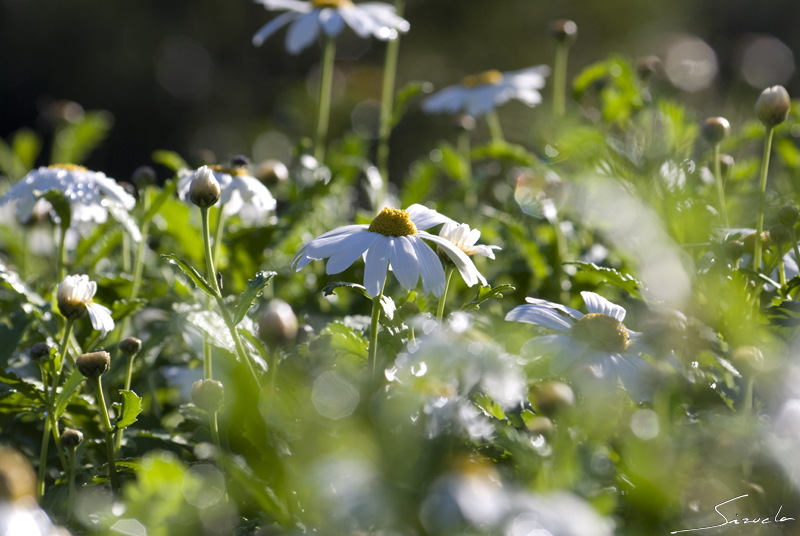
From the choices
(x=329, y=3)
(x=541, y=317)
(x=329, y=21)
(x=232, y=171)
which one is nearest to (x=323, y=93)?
(x=329, y=21)

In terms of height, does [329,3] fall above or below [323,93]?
above

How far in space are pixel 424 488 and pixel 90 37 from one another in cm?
904

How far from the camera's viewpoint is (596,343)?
0.89 meters

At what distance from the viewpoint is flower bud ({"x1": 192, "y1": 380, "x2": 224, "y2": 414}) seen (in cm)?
80

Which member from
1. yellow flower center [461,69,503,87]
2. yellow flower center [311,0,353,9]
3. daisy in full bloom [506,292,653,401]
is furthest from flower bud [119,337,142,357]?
yellow flower center [461,69,503,87]

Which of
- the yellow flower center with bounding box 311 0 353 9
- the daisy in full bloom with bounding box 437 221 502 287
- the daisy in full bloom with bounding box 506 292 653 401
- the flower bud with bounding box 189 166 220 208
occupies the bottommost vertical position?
the daisy in full bloom with bounding box 506 292 653 401

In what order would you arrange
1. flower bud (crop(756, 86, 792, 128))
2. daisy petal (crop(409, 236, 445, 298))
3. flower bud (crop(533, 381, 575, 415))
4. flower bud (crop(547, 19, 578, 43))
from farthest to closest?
flower bud (crop(547, 19, 578, 43)) < flower bud (crop(756, 86, 792, 128)) < daisy petal (crop(409, 236, 445, 298)) < flower bud (crop(533, 381, 575, 415))

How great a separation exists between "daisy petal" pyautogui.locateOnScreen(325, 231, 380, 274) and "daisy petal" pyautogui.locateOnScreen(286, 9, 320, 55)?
3.15 ft

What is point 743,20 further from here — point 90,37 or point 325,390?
point 325,390

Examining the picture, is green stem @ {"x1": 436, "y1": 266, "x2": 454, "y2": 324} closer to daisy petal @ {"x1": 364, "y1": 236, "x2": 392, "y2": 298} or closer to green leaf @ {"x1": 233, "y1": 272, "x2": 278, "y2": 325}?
daisy petal @ {"x1": 364, "y1": 236, "x2": 392, "y2": 298}

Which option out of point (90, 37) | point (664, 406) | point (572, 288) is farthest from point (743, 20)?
point (664, 406)

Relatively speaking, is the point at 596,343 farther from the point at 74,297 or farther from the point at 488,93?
the point at 488,93

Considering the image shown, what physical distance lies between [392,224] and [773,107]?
593 mm

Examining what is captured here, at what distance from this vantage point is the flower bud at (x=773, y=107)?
3.47 ft
